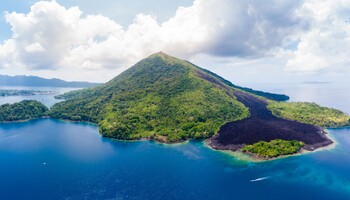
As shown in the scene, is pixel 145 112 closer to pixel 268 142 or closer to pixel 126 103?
pixel 126 103

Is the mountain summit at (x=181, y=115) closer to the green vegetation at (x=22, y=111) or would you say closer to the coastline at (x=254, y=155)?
the coastline at (x=254, y=155)

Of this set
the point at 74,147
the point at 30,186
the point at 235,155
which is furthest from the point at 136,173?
the point at 74,147

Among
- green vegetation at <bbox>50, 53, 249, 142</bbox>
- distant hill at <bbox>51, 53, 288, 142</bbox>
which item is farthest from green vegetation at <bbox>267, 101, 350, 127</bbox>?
distant hill at <bbox>51, 53, 288, 142</bbox>

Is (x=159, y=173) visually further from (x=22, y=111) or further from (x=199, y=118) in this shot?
(x=22, y=111)

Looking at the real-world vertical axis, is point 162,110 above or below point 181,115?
above

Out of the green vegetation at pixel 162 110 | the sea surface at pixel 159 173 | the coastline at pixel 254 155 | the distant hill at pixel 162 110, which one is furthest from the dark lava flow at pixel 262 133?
the green vegetation at pixel 162 110

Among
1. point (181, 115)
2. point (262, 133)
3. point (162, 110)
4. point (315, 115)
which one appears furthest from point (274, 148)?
point (315, 115)
